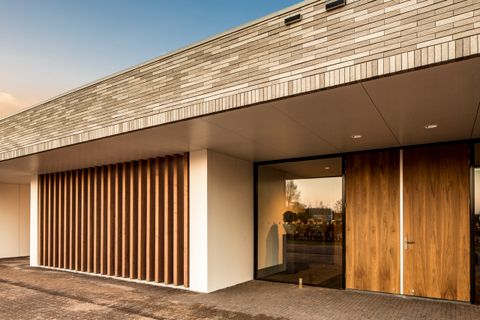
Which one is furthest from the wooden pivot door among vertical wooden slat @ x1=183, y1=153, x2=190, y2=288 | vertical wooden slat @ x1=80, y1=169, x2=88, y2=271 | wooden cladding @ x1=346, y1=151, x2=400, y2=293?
vertical wooden slat @ x1=80, y1=169, x2=88, y2=271

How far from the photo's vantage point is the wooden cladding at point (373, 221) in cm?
785

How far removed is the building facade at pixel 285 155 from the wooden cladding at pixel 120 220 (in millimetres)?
42

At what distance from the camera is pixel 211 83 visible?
5773 mm

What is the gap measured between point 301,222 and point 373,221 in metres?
1.83

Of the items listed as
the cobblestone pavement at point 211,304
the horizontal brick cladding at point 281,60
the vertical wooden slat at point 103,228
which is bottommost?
the cobblestone pavement at point 211,304

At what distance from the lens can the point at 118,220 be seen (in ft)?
34.4

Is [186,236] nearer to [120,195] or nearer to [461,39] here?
[120,195]

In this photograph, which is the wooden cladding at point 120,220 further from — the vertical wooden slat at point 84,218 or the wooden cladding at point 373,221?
the wooden cladding at point 373,221

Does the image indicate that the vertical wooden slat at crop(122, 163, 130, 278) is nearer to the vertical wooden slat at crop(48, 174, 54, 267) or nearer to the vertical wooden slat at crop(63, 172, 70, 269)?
the vertical wooden slat at crop(63, 172, 70, 269)

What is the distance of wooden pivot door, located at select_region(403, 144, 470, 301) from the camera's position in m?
7.17

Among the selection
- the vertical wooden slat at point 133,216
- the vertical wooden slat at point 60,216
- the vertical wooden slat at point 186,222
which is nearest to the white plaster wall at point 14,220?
the vertical wooden slat at point 60,216

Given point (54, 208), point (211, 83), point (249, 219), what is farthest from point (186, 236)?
point (54, 208)

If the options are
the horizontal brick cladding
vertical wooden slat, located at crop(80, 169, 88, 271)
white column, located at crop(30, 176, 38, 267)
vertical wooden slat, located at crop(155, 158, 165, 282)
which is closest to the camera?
the horizontal brick cladding

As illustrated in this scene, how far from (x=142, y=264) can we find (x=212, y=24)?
11867 millimetres
